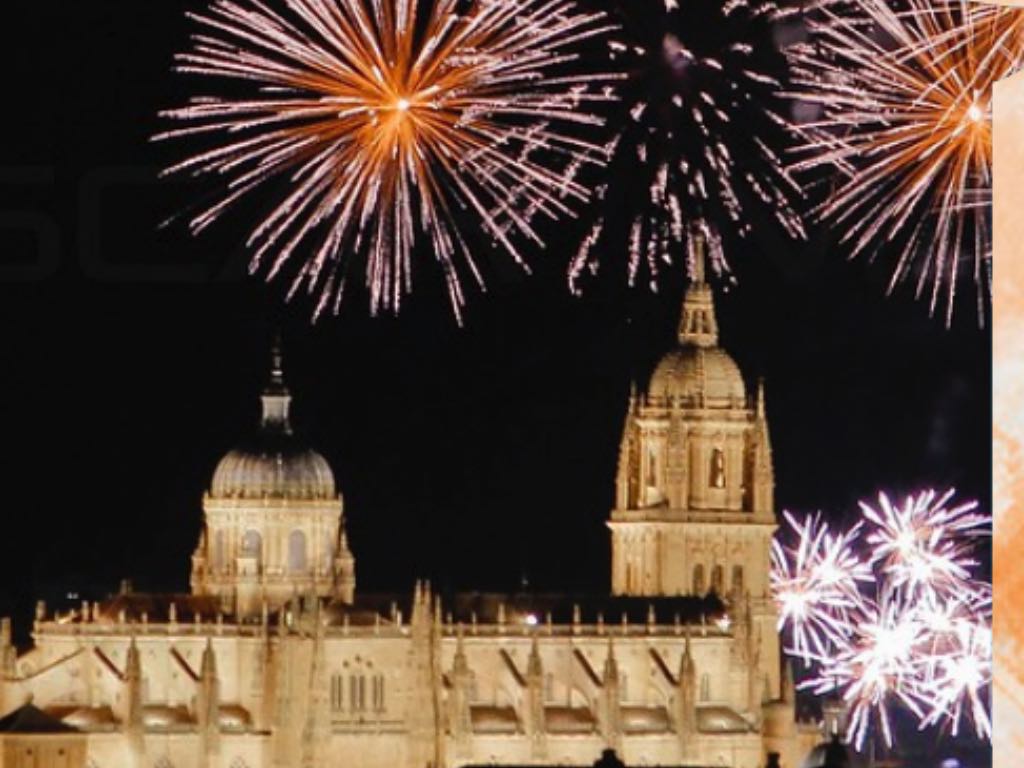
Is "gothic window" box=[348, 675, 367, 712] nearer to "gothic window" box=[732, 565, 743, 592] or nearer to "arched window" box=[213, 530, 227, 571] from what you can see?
"arched window" box=[213, 530, 227, 571]

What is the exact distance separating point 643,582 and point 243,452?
8.46 meters

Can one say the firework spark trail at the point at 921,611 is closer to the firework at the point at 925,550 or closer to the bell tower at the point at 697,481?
the firework at the point at 925,550

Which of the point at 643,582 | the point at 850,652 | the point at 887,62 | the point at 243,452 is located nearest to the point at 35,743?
the point at 243,452

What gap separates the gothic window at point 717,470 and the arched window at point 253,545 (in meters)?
9.18

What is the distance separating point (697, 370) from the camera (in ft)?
241

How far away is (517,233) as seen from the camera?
5631cm

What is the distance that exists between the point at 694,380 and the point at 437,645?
327 inches

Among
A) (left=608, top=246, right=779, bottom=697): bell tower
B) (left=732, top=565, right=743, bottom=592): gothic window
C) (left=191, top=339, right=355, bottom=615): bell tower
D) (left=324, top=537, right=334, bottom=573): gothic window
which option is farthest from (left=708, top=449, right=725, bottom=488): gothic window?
(left=324, top=537, right=334, bottom=573): gothic window

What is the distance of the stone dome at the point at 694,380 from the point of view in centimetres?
7312

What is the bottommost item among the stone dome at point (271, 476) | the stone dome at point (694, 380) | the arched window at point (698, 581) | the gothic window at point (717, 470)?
the arched window at point (698, 581)

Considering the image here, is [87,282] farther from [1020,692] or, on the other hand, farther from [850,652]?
[1020,692]

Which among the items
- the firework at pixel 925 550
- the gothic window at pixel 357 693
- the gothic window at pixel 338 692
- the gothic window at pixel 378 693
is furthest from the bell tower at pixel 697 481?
the firework at pixel 925 550

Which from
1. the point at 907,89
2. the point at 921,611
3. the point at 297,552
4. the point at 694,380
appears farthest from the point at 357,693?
the point at 907,89

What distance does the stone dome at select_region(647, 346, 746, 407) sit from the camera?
73.1 metres
